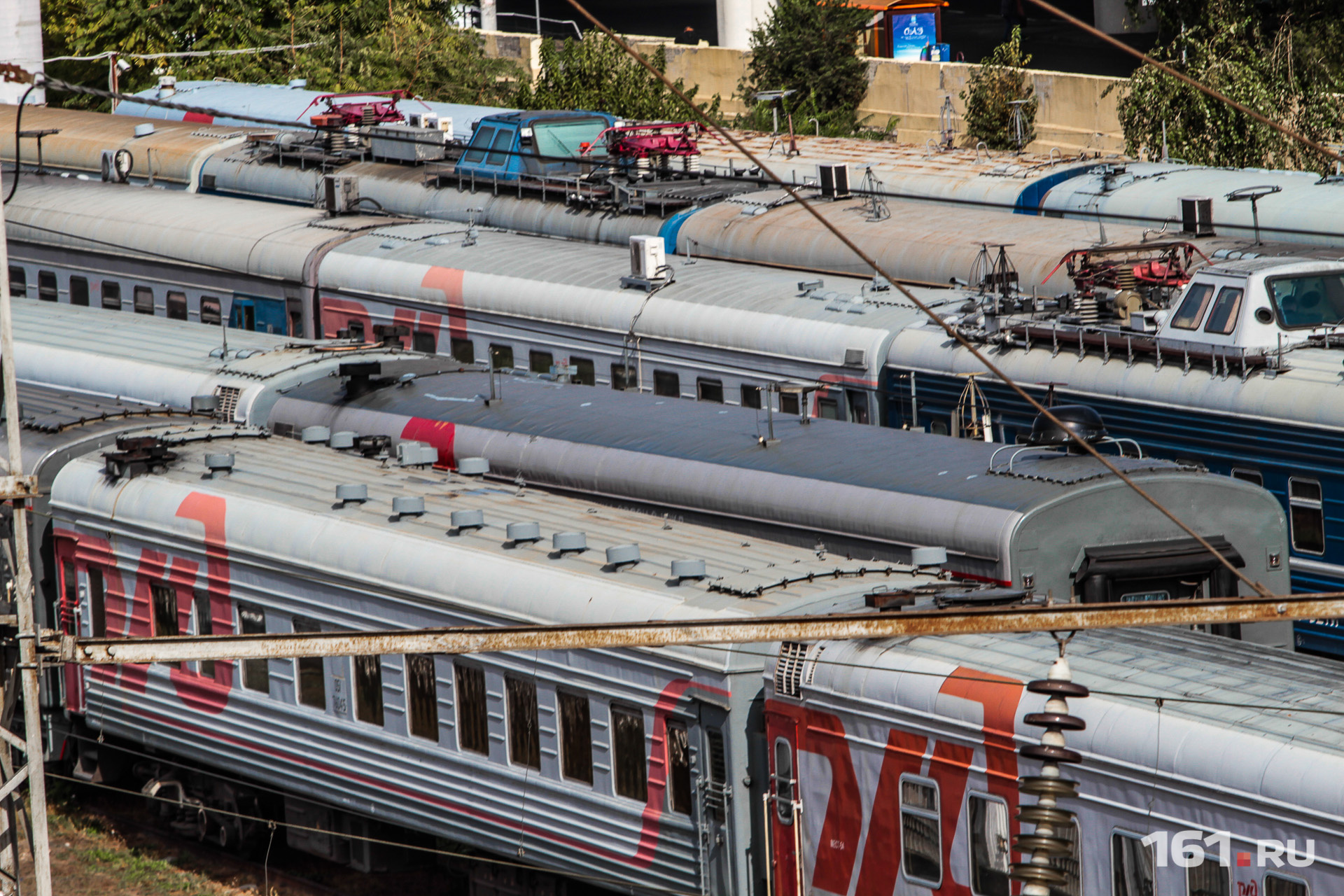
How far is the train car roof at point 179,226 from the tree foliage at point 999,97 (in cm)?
2230

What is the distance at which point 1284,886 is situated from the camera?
33.6 feet

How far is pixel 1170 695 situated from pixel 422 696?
6464mm

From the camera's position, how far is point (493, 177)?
33594mm

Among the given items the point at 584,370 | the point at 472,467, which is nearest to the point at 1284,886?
the point at 472,467

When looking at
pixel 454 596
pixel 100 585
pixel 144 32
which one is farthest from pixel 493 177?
pixel 144 32

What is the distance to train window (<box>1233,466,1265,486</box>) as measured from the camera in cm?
1858

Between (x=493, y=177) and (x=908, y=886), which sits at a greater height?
(x=493, y=177)

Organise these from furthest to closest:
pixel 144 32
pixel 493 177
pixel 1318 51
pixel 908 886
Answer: pixel 144 32 < pixel 1318 51 < pixel 493 177 < pixel 908 886

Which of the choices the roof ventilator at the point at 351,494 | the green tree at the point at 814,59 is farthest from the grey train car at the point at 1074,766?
the green tree at the point at 814,59

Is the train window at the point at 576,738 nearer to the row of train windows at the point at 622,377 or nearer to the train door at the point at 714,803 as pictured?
the train door at the point at 714,803

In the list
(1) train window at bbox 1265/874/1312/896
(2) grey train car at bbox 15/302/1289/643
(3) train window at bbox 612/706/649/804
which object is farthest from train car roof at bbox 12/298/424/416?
(1) train window at bbox 1265/874/1312/896

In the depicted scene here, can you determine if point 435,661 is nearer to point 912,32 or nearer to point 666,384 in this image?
point 666,384

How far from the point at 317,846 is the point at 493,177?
18.2 m

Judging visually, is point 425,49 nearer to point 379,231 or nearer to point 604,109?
point 604,109
